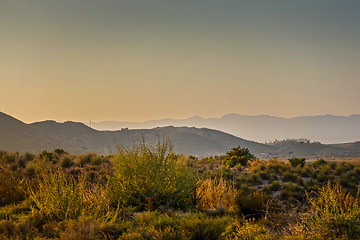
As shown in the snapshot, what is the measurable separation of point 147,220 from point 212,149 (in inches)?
4221

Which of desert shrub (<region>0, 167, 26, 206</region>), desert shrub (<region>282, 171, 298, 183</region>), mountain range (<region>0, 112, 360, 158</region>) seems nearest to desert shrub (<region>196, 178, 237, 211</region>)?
desert shrub (<region>0, 167, 26, 206</region>)

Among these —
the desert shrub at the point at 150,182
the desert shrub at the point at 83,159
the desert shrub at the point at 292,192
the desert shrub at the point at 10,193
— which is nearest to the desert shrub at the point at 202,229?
the desert shrub at the point at 150,182

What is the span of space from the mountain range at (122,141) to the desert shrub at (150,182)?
70.6 meters

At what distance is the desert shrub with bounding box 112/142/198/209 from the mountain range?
70570 mm

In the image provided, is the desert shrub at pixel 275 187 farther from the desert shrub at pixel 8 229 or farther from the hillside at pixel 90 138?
the hillside at pixel 90 138

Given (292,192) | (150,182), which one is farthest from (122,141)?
(150,182)

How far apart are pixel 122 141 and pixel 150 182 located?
103 m

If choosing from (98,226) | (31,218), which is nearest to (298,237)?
(98,226)

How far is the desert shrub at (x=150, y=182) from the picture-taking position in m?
9.90

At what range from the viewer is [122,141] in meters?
111

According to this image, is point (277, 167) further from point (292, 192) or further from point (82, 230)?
point (82, 230)

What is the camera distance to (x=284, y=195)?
58.3 feet

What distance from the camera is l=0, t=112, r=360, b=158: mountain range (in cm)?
8138

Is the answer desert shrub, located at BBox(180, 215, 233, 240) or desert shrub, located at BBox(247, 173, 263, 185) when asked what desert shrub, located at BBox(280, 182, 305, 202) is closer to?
desert shrub, located at BBox(247, 173, 263, 185)
